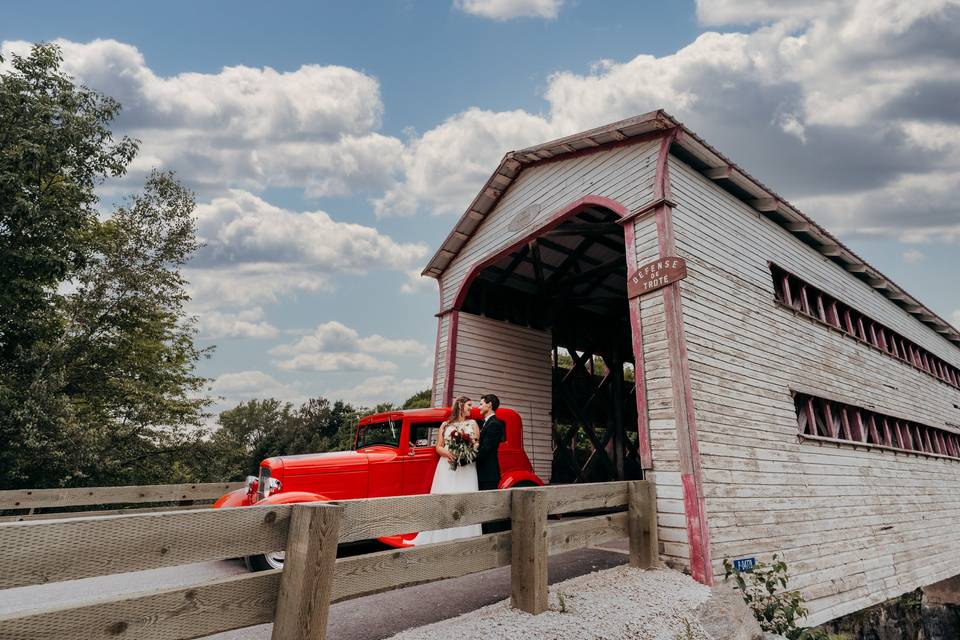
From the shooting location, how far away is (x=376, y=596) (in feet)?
16.0

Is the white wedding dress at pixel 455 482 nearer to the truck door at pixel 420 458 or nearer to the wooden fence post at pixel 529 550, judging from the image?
the truck door at pixel 420 458

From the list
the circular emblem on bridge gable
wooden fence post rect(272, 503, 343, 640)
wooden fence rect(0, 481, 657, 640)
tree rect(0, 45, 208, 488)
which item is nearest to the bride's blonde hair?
wooden fence rect(0, 481, 657, 640)

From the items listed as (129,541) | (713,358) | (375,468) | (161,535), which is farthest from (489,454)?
(129,541)

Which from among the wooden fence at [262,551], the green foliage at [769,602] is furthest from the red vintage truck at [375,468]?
the green foliage at [769,602]

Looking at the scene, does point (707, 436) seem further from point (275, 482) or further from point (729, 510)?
point (275, 482)

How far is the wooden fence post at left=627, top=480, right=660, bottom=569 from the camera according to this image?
5797 mm

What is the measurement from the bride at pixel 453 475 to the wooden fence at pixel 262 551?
6.11 feet

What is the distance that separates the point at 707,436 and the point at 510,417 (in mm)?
2880

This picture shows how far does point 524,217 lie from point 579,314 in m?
5.90

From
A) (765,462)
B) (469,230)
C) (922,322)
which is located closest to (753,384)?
(765,462)

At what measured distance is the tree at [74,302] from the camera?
476 inches

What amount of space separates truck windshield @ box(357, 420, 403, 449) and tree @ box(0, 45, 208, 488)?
373 inches

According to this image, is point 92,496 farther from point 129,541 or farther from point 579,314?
point 579,314

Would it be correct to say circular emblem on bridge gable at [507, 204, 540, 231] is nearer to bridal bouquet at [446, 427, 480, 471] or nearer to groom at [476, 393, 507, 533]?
groom at [476, 393, 507, 533]
